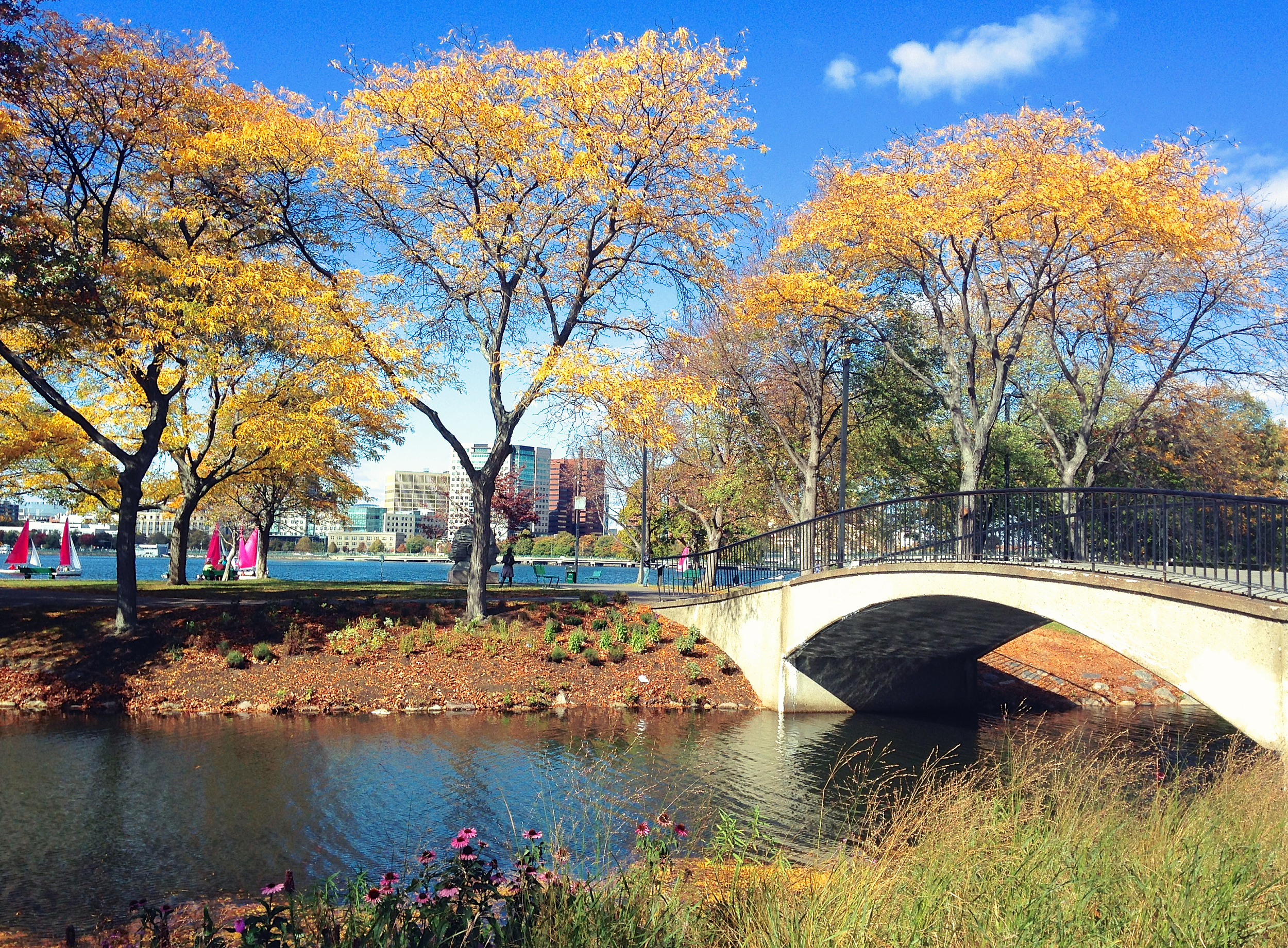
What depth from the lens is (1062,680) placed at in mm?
24469

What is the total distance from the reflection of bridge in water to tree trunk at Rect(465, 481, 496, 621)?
200 inches

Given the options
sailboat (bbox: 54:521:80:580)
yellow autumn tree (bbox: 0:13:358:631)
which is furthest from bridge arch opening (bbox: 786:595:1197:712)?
sailboat (bbox: 54:521:80:580)

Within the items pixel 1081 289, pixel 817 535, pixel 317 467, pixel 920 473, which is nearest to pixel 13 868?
pixel 817 535

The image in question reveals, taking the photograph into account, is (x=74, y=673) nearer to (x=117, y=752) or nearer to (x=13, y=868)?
(x=117, y=752)

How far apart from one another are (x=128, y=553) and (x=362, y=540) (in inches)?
6568

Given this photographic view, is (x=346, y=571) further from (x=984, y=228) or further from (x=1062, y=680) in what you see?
(x=984, y=228)

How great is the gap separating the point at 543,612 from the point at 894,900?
59.8 feet

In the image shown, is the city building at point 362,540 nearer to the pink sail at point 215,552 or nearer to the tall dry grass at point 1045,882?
the pink sail at point 215,552

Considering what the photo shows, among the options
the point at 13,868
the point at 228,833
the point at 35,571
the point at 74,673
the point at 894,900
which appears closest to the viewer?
the point at 894,900

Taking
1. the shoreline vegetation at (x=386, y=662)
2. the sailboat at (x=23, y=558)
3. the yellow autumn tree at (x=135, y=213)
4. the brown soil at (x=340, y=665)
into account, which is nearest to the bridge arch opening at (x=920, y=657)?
the shoreline vegetation at (x=386, y=662)

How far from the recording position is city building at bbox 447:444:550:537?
165 feet

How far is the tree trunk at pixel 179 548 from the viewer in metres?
29.1

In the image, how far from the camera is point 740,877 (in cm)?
647

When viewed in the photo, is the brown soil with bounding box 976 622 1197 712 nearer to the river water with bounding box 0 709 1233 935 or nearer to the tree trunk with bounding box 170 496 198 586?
the river water with bounding box 0 709 1233 935
